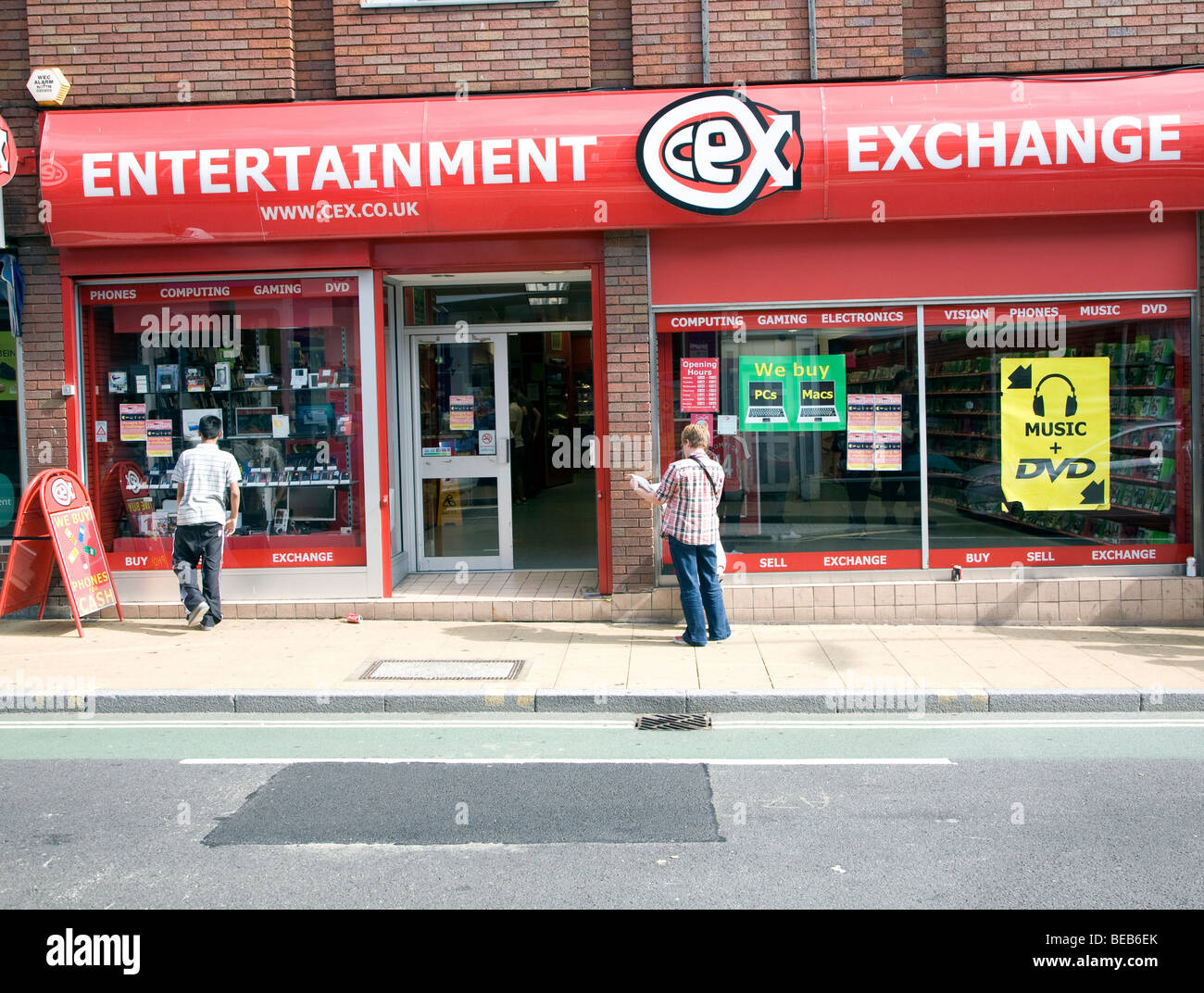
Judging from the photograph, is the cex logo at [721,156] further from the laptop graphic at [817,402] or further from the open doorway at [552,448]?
the open doorway at [552,448]

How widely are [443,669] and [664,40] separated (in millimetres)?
5932

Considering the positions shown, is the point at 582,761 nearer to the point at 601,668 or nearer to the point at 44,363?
the point at 601,668

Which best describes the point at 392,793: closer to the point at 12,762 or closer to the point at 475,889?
the point at 475,889

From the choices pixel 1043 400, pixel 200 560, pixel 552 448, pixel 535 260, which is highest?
pixel 535 260

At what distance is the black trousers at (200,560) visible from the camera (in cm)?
1011

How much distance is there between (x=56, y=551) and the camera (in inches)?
385

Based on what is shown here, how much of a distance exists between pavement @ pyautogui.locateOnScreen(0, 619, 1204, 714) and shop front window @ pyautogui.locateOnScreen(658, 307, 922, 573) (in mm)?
850

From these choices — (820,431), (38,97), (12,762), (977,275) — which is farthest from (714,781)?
(38,97)

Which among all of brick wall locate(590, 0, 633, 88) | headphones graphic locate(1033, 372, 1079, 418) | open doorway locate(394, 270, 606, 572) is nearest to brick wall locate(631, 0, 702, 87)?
brick wall locate(590, 0, 633, 88)

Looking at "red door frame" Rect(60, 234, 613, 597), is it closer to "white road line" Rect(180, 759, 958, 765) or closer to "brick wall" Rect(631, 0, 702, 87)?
"brick wall" Rect(631, 0, 702, 87)

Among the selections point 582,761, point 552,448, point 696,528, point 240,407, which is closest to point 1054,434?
point 696,528

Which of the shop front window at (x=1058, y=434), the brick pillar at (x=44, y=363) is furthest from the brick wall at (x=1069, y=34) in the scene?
the brick pillar at (x=44, y=363)

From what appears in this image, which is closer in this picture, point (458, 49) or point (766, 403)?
point (458, 49)

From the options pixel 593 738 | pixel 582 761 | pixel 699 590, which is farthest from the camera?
pixel 699 590
